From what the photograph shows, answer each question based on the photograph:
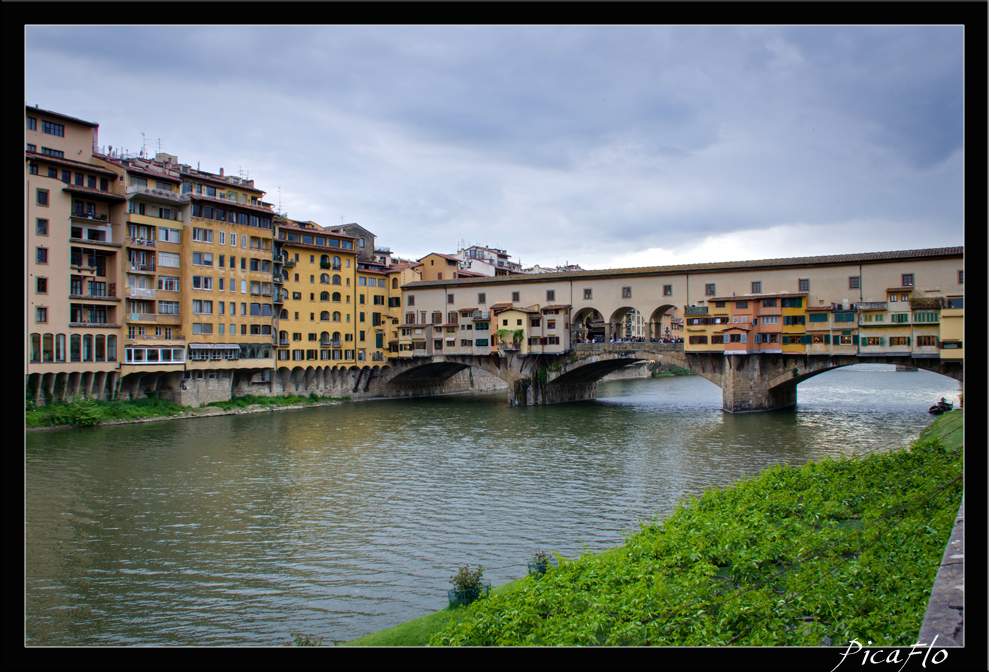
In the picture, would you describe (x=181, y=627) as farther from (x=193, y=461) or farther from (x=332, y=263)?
(x=332, y=263)

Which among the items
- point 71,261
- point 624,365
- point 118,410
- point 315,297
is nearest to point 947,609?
point 118,410

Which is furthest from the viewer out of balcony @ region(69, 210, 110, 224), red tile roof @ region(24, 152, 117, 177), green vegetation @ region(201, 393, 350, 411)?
green vegetation @ region(201, 393, 350, 411)

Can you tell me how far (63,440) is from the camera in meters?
28.3

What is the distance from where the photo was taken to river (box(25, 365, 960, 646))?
10.9 metres

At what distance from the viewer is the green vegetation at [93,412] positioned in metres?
31.4

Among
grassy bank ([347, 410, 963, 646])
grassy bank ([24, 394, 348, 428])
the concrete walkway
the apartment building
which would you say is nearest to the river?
grassy bank ([24, 394, 348, 428])

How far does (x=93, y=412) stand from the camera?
32750 mm

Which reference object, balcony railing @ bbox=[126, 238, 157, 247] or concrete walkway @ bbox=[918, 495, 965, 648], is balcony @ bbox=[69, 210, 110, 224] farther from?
concrete walkway @ bbox=[918, 495, 965, 648]

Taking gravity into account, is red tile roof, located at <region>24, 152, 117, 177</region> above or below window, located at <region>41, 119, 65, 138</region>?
below

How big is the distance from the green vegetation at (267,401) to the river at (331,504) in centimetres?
339

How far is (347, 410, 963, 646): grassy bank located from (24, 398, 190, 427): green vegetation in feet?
99.1

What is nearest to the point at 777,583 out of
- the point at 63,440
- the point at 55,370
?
the point at 63,440

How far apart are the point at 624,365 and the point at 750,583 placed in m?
39.7
